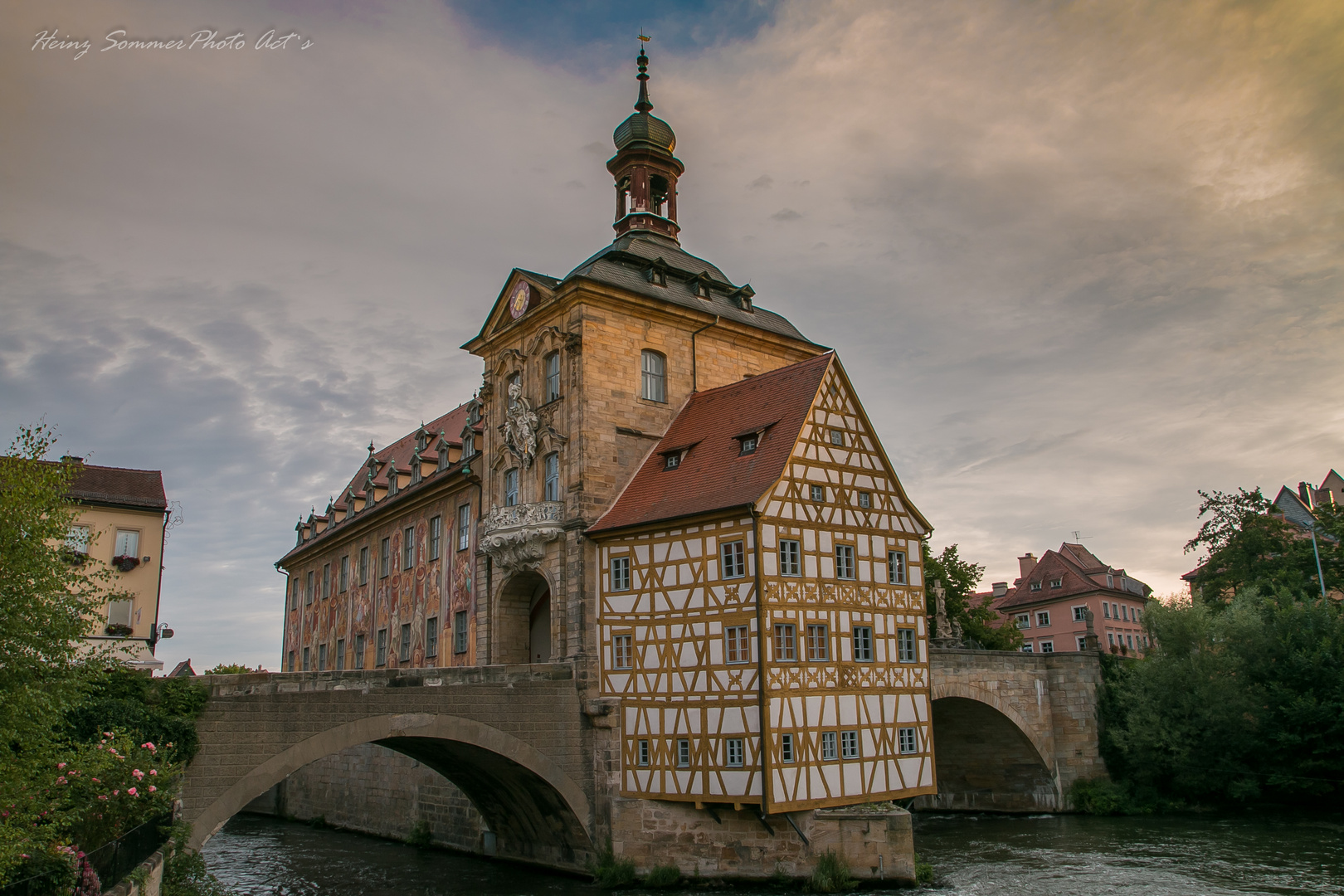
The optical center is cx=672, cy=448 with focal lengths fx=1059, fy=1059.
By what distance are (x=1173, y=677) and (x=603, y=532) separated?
1934 cm

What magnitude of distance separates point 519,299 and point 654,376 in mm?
4398

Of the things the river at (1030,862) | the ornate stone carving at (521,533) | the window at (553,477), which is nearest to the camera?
the river at (1030,862)

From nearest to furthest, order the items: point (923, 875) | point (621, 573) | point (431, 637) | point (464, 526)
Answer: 1. point (923, 875)
2. point (621, 573)
3. point (464, 526)
4. point (431, 637)

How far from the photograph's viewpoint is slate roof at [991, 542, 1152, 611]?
60.2 meters

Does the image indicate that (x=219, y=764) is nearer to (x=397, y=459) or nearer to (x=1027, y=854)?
(x=1027, y=854)

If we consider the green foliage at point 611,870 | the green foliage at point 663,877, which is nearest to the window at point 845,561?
the green foliage at point 663,877

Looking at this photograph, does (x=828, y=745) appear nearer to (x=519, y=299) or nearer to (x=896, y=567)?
(x=896, y=567)

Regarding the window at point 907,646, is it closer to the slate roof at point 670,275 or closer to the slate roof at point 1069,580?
the slate roof at point 670,275

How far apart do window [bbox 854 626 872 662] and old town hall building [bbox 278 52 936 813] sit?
0.05 meters

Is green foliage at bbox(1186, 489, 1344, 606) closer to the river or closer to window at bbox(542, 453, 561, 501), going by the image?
the river

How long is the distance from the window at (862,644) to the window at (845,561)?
47.0 inches

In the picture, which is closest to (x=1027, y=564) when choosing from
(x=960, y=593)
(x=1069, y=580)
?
(x=1069, y=580)

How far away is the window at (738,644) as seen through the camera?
21906 millimetres

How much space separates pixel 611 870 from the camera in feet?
73.0
